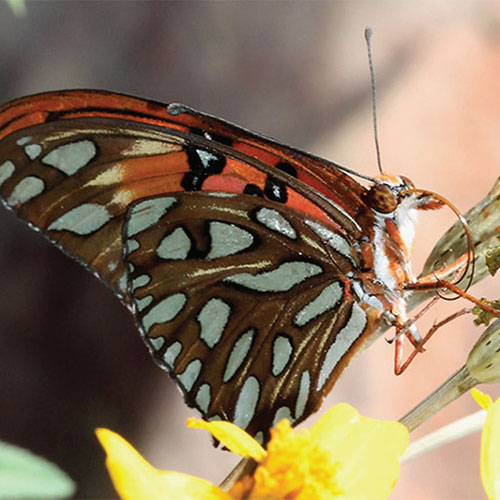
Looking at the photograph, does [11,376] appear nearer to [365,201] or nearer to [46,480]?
[46,480]

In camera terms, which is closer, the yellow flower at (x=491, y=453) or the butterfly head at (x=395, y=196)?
the yellow flower at (x=491, y=453)

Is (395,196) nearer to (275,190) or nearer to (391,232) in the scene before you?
(391,232)

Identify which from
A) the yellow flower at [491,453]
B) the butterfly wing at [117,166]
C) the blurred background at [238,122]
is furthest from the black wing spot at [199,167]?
the blurred background at [238,122]

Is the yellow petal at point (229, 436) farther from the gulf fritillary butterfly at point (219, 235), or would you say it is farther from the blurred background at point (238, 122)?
the blurred background at point (238, 122)

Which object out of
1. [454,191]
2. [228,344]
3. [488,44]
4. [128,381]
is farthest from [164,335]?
[488,44]

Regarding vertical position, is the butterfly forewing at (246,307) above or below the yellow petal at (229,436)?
above

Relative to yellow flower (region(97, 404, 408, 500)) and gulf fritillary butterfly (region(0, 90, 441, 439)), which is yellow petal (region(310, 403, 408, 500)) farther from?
gulf fritillary butterfly (region(0, 90, 441, 439))

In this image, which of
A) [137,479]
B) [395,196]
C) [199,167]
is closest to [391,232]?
[395,196]
